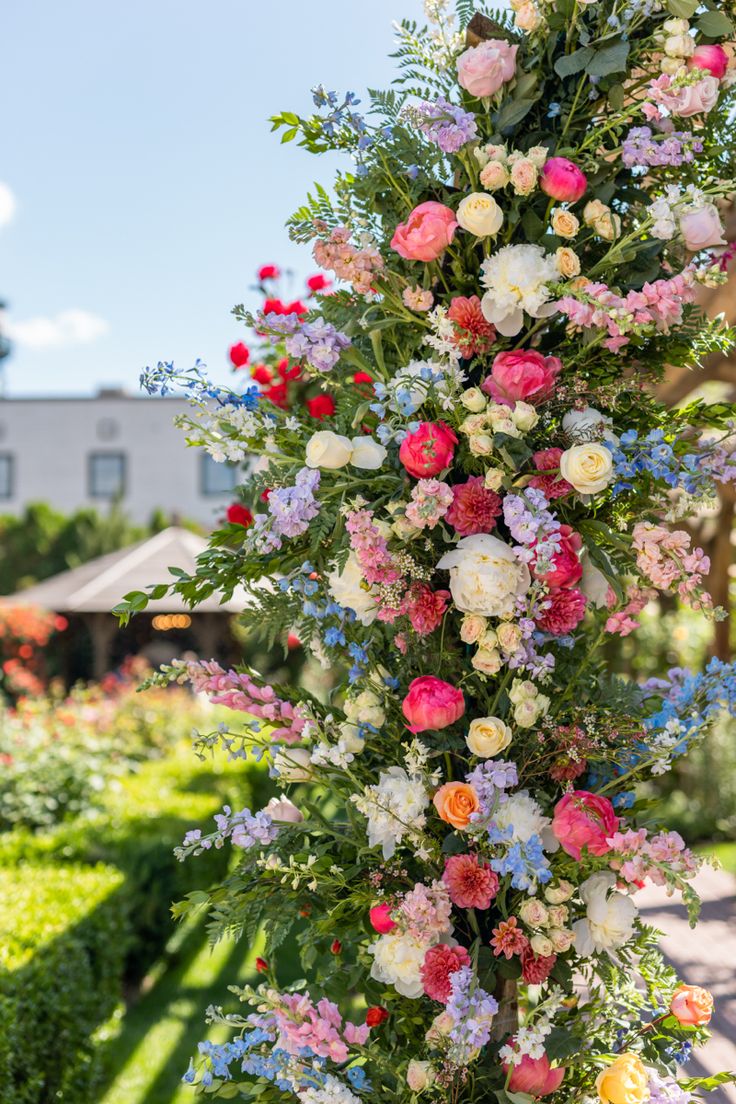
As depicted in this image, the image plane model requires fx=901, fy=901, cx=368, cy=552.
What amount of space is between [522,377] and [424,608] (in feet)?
1.40

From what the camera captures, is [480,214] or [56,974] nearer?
[480,214]

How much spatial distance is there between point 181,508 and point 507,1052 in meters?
23.8

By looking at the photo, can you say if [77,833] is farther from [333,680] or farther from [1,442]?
[1,442]

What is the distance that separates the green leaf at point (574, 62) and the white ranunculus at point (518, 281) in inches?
12.8

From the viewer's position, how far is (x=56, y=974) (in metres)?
3.65

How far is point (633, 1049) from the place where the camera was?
162cm

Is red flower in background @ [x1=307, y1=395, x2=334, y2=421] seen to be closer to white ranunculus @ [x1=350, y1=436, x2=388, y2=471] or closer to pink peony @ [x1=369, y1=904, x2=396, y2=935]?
white ranunculus @ [x1=350, y1=436, x2=388, y2=471]

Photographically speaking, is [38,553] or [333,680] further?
[38,553]

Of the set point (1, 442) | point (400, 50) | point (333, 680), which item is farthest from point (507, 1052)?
point (1, 442)

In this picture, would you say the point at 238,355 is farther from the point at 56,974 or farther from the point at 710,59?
the point at 56,974

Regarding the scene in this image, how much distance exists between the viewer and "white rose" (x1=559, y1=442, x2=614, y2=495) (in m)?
1.42

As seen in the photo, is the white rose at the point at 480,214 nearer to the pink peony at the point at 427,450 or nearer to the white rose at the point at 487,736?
the pink peony at the point at 427,450

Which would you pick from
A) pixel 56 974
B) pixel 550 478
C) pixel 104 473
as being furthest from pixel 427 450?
pixel 104 473

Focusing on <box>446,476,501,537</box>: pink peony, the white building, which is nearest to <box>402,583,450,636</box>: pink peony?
<box>446,476,501,537</box>: pink peony
